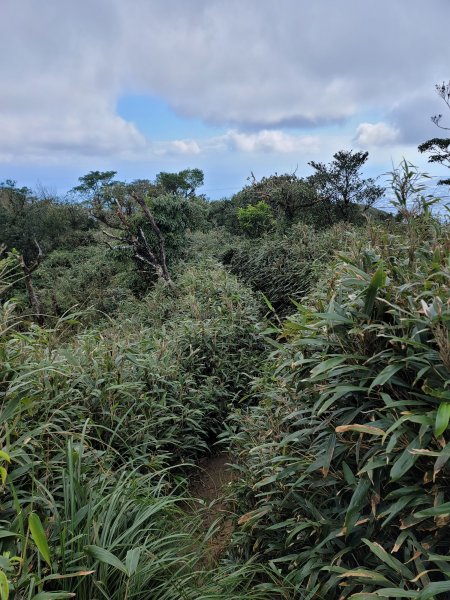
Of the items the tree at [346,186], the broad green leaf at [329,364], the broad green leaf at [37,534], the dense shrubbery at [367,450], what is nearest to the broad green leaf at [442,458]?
the dense shrubbery at [367,450]

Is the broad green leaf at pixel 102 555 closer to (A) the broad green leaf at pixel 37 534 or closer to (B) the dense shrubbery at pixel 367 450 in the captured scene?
(A) the broad green leaf at pixel 37 534

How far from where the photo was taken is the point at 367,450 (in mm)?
1440

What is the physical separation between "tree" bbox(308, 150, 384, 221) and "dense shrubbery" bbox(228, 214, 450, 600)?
6651mm

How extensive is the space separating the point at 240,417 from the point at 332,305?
1.12 metres

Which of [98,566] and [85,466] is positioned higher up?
[85,466]

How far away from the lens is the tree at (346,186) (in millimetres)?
8055

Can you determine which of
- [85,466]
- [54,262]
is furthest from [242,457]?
[54,262]

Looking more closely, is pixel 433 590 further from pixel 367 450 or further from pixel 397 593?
pixel 367 450

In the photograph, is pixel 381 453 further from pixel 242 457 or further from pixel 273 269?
pixel 273 269

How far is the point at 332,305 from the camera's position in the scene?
167 centimetres

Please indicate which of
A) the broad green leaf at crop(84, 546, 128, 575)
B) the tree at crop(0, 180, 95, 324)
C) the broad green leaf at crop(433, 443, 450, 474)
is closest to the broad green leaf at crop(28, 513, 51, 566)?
the broad green leaf at crop(84, 546, 128, 575)

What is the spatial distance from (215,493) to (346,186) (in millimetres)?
7040

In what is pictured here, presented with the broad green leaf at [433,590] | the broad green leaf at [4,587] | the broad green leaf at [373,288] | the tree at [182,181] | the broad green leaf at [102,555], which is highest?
the tree at [182,181]

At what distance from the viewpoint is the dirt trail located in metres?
2.00
